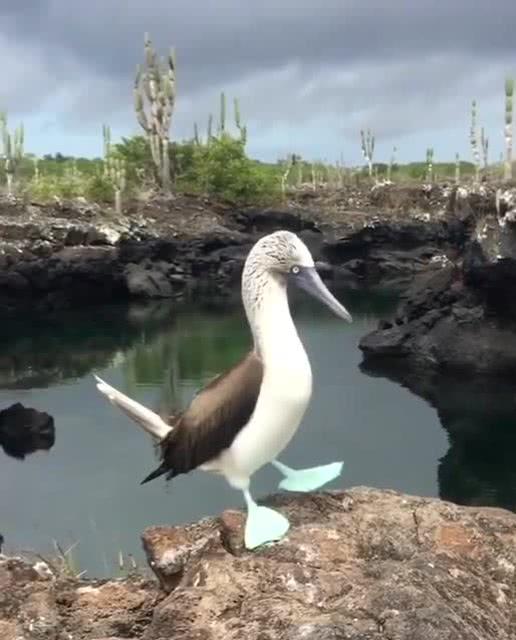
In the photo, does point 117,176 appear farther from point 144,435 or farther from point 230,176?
point 144,435

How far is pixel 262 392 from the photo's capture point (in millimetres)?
4133

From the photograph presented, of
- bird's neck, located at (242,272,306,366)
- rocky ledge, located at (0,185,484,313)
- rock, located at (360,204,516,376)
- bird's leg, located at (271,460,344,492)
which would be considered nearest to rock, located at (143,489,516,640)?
bird's leg, located at (271,460,344,492)

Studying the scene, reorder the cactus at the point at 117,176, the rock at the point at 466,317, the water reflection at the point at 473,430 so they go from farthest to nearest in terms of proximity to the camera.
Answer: the cactus at the point at 117,176 → the rock at the point at 466,317 → the water reflection at the point at 473,430

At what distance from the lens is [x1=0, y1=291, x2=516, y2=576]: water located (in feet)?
43.6

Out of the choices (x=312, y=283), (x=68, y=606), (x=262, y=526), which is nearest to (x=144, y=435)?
(x=312, y=283)

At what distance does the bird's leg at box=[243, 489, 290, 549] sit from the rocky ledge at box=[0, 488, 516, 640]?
4 centimetres

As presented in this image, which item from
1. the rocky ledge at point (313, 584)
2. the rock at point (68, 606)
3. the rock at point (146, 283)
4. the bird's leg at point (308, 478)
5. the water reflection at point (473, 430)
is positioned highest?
the bird's leg at point (308, 478)

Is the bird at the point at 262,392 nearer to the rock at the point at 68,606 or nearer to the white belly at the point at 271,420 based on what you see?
the white belly at the point at 271,420

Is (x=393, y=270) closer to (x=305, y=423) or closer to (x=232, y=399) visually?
(x=305, y=423)

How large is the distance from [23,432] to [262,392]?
13.9 meters

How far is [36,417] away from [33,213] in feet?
56.1

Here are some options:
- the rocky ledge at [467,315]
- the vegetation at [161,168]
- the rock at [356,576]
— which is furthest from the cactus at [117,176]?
the rock at [356,576]

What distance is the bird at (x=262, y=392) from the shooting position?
412 centimetres

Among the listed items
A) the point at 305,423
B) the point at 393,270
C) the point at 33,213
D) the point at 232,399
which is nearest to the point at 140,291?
the point at 33,213
